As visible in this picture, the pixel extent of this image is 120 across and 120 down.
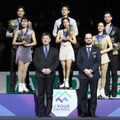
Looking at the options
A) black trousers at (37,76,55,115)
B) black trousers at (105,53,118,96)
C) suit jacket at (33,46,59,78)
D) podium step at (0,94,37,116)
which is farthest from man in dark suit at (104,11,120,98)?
podium step at (0,94,37,116)

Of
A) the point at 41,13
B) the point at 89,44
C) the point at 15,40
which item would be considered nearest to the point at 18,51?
the point at 15,40

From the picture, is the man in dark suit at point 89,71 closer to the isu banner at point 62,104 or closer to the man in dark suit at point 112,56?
the isu banner at point 62,104

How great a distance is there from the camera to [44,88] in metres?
7.77

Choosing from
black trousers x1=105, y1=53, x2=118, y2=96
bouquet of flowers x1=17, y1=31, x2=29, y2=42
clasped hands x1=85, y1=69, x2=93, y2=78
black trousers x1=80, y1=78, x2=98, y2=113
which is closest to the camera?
clasped hands x1=85, y1=69, x2=93, y2=78

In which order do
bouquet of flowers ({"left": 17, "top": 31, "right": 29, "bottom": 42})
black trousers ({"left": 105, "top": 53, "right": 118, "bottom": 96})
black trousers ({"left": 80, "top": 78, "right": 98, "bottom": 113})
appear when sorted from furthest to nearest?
black trousers ({"left": 105, "top": 53, "right": 118, "bottom": 96}) < bouquet of flowers ({"left": 17, "top": 31, "right": 29, "bottom": 42}) < black trousers ({"left": 80, "top": 78, "right": 98, "bottom": 113})

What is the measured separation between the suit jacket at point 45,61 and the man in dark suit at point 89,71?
48 centimetres

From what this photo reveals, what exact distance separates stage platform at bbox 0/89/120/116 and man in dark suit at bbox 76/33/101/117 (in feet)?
1.06

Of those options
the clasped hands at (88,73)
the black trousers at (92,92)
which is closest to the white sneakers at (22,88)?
the black trousers at (92,92)

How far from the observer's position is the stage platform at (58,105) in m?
7.99

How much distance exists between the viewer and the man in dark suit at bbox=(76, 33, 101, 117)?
25.1ft

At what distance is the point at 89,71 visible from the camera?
7566 mm

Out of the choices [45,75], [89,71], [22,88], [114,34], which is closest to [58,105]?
[45,75]

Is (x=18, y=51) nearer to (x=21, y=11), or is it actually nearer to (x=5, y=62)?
(x=21, y=11)

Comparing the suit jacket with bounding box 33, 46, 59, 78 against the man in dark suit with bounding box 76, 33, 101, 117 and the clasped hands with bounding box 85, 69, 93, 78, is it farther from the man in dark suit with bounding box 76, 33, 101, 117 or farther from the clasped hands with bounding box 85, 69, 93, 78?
the clasped hands with bounding box 85, 69, 93, 78
